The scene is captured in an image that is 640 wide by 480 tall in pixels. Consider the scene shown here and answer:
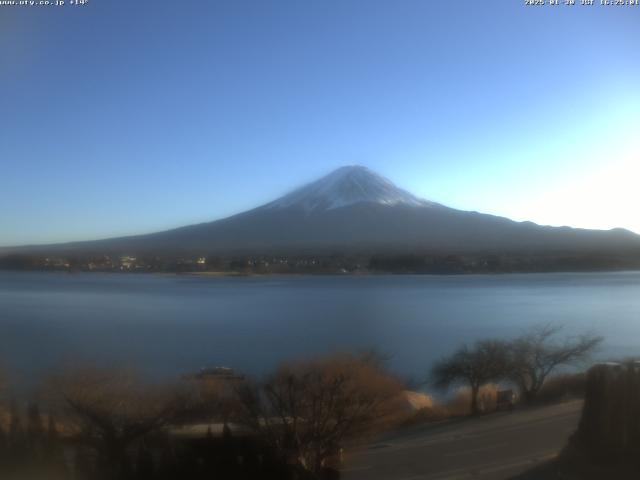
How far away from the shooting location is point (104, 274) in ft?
92.7

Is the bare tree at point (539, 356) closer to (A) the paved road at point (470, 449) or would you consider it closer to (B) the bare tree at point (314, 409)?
(A) the paved road at point (470, 449)

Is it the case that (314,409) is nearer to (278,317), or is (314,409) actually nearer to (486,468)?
(486,468)

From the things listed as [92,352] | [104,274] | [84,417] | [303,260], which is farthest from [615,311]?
[104,274]

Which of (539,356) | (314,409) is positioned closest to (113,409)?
(314,409)

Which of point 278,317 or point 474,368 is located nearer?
point 474,368

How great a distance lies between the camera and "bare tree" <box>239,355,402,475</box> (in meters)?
4.95

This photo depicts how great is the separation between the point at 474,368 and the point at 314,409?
421cm

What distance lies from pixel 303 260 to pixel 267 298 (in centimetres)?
929

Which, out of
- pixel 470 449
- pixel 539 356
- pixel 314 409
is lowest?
pixel 470 449

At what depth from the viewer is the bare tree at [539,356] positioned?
343 inches

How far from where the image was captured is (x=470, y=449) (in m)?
5.42

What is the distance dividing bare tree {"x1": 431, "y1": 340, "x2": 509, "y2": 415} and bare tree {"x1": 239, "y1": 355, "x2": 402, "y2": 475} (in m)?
3.15

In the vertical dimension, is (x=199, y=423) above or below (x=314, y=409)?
below

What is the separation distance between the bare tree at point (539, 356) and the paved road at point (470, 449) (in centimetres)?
185
